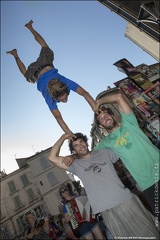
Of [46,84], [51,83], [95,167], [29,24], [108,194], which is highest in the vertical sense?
[29,24]

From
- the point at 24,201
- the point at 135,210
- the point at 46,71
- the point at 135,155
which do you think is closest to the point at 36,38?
the point at 46,71

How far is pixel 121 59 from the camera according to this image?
8758mm

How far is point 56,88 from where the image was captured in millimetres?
3299

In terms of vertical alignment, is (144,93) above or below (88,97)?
above

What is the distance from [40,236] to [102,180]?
2.79 m

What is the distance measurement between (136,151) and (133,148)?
6 cm

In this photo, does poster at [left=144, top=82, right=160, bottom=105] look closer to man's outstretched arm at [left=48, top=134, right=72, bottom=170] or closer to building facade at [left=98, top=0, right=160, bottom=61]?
building facade at [left=98, top=0, right=160, bottom=61]

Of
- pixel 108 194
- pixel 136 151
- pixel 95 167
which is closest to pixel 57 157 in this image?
pixel 95 167

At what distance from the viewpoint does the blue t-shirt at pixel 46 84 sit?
11.6 ft

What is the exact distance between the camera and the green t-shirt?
246 centimetres

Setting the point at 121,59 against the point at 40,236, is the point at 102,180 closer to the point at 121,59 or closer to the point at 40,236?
the point at 40,236

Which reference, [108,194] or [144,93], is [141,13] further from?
[108,194]

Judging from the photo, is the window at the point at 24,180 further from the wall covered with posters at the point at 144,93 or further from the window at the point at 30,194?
the wall covered with posters at the point at 144,93

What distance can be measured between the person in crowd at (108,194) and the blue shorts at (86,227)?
172cm
